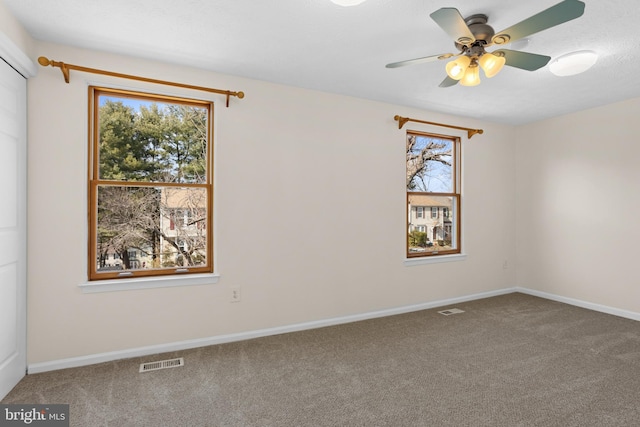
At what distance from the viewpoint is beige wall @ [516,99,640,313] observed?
3.87 metres

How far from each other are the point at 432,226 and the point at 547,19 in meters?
2.95

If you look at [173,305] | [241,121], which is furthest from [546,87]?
[173,305]

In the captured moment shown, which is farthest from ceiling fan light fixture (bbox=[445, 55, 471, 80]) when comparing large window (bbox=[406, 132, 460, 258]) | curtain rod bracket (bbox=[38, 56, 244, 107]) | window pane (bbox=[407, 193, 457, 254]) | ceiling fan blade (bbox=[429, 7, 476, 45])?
window pane (bbox=[407, 193, 457, 254])

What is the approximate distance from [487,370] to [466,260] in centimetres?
218

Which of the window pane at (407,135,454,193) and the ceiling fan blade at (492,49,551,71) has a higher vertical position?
the ceiling fan blade at (492,49,551,71)

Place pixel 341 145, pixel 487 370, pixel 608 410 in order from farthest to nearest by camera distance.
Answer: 1. pixel 341 145
2. pixel 487 370
3. pixel 608 410

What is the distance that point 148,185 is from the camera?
2.86 metres

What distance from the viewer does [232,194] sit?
124 inches

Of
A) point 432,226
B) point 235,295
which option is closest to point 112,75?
point 235,295

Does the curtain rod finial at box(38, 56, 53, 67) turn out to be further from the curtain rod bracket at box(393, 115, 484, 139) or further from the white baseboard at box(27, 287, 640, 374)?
the curtain rod bracket at box(393, 115, 484, 139)

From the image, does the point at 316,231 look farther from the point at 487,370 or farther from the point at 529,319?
the point at 529,319

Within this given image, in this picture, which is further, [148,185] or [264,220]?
[264,220]

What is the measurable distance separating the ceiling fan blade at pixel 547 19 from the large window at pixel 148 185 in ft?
7.80

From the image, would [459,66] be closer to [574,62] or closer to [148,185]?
[574,62]
